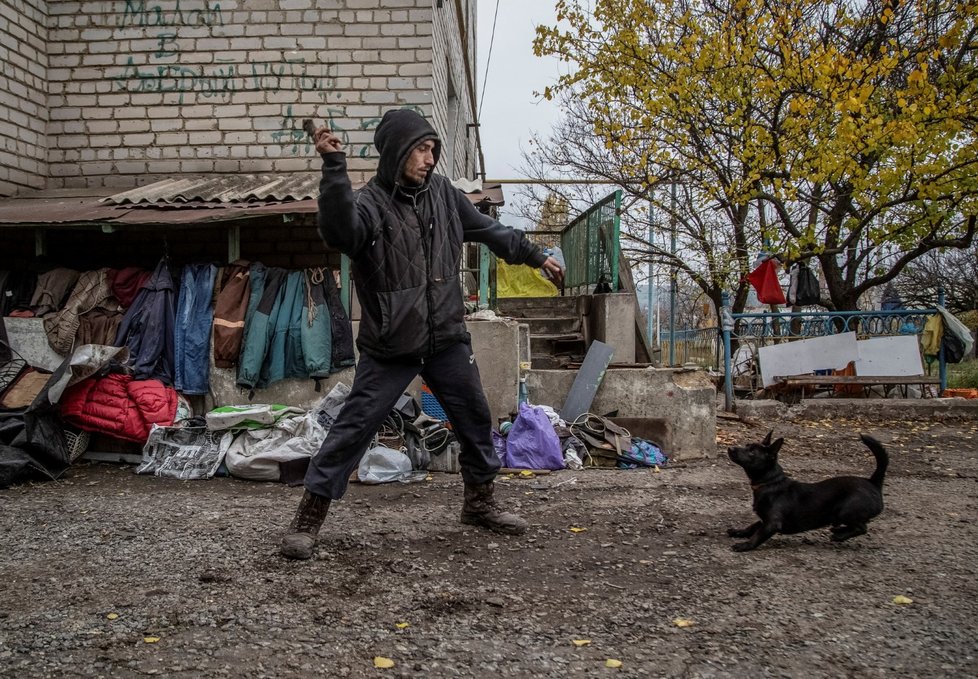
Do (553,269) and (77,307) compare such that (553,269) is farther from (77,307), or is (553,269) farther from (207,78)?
(207,78)

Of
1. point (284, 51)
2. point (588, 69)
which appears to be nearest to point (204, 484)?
point (284, 51)

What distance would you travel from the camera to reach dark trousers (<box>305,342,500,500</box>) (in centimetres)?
352

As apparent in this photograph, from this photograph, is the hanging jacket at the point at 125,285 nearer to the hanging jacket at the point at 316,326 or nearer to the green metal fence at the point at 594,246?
the hanging jacket at the point at 316,326

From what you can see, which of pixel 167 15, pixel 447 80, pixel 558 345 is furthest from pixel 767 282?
pixel 167 15

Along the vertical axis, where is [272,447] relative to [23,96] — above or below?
below

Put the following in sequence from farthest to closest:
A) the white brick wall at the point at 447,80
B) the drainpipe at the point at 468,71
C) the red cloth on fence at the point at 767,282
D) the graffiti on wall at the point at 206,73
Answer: the red cloth on fence at the point at 767,282 < the drainpipe at the point at 468,71 < the graffiti on wall at the point at 206,73 < the white brick wall at the point at 447,80

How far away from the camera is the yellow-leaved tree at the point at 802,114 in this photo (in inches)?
392

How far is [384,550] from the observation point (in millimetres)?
3625

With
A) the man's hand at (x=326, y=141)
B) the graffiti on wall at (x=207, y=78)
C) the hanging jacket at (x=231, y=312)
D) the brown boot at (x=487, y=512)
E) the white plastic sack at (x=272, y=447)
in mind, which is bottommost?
the brown boot at (x=487, y=512)

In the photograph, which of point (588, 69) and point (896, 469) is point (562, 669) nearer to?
point (896, 469)

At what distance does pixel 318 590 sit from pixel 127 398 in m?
3.79

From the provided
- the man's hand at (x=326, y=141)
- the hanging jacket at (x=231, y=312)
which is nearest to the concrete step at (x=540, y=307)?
the hanging jacket at (x=231, y=312)

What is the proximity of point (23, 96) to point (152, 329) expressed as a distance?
3.65 m

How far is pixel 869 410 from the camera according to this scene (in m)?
8.60
